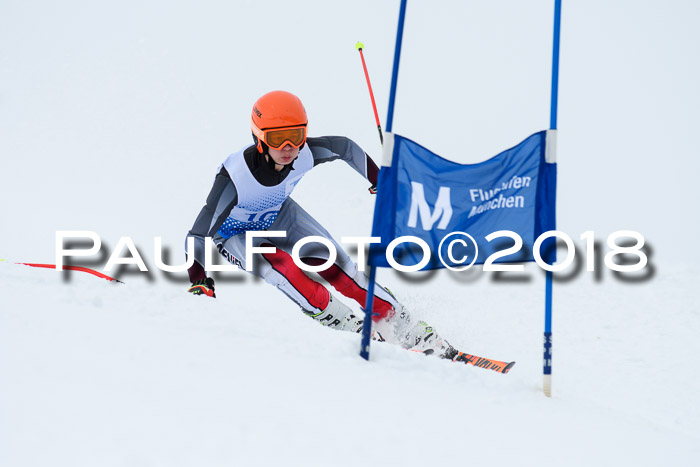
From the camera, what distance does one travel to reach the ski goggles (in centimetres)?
453

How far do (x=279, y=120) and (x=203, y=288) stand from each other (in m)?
1.58

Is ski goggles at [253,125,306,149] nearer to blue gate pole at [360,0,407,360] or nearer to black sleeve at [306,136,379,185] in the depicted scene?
black sleeve at [306,136,379,185]

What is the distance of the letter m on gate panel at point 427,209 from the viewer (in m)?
3.56

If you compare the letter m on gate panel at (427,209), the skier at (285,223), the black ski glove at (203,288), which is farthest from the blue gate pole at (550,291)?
the black ski glove at (203,288)

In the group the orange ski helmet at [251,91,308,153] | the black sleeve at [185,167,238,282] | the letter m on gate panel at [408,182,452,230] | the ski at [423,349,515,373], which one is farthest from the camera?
the black sleeve at [185,167,238,282]

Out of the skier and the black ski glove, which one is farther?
the black ski glove

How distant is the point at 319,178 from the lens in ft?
45.8

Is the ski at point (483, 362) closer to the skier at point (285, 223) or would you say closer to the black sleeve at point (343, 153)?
the skier at point (285, 223)

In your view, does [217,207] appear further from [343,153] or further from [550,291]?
[550,291]

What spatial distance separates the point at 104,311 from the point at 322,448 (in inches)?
82.8

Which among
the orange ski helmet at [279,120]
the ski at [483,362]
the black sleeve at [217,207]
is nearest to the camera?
the ski at [483,362]

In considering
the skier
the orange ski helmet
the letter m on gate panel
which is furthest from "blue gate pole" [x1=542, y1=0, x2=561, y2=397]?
the orange ski helmet

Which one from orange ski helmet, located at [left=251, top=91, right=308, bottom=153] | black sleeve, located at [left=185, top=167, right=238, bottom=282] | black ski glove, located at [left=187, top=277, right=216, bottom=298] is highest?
orange ski helmet, located at [left=251, top=91, right=308, bottom=153]

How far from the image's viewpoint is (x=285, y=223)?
17.5 ft
